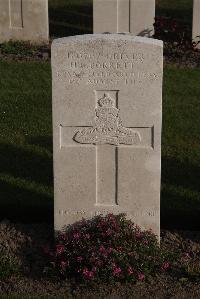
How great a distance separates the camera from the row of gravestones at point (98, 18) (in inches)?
567

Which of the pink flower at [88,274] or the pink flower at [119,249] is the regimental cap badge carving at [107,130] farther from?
the pink flower at [88,274]

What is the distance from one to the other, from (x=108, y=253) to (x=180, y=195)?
76.3 inches

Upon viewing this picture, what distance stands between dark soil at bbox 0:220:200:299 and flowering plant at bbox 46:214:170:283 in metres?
0.10

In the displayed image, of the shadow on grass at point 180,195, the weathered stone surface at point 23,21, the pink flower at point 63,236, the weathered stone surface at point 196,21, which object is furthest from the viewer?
the weathered stone surface at point 23,21

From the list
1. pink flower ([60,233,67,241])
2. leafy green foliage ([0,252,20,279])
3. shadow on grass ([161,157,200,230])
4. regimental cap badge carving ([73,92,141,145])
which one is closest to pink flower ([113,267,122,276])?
pink flower ([60,233,67,241])

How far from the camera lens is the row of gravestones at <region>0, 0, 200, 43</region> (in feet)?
47.3

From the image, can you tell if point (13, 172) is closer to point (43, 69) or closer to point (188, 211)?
point (188, 211)

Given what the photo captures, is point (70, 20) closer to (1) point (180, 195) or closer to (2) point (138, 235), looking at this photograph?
(1) point (180, 195)

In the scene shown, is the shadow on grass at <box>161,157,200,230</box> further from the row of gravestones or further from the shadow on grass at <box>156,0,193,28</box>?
the shadow on grass at <box>156,0,193,28</box>

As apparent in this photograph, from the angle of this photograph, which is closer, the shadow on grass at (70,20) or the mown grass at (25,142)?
the mown grass at (25,142)

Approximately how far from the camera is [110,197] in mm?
6711

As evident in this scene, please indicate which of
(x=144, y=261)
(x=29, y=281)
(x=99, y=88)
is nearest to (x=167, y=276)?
(x=144, y=261)

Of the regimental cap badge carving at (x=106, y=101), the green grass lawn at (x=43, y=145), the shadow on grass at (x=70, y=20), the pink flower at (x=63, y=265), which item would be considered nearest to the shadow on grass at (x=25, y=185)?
the green grass lawn at (x=43, y=145)

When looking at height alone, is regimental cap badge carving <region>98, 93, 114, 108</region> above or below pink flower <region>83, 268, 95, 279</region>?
above
